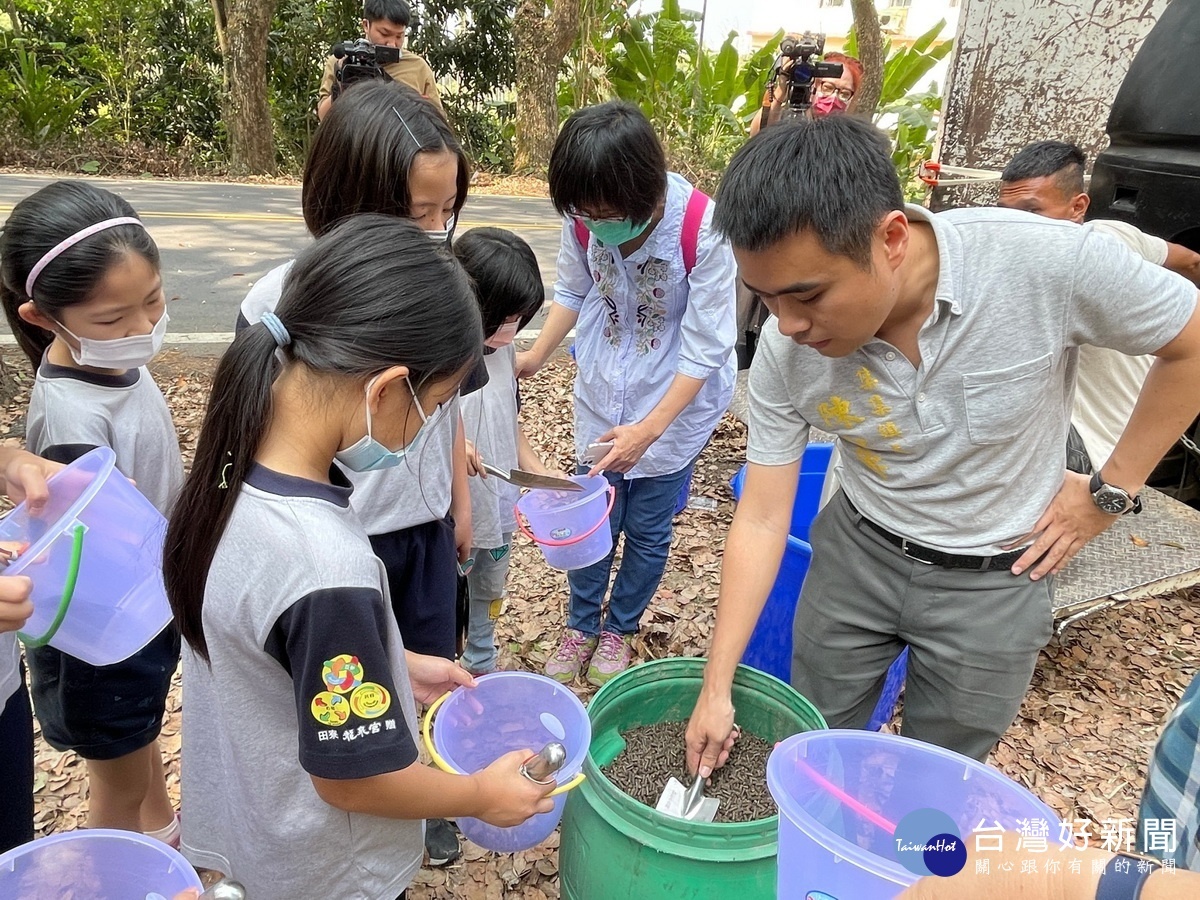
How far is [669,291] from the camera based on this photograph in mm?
2465

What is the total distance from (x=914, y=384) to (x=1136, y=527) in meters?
2.26

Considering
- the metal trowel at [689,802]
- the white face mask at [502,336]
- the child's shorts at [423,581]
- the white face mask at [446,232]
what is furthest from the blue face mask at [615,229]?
the metal trowel at [689,802]

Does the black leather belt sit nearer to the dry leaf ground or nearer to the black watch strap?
the black watch strap

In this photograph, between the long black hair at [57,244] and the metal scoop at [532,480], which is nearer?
the long black hair at [57,244]

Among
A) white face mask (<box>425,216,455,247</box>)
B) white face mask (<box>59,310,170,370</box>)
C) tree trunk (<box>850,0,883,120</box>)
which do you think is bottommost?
white face mask (<box>59,310,170,370</box>)

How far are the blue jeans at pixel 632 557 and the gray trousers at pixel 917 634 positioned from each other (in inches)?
32.2

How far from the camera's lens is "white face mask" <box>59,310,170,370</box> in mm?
1681

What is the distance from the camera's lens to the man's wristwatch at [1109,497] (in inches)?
63.4

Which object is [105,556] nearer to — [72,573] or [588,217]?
[72,573]

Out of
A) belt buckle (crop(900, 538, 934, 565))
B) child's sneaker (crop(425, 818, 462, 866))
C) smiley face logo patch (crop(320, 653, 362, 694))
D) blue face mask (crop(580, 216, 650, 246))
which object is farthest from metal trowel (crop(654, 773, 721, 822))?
blue face mask (crop(580, 216, 650, 246))

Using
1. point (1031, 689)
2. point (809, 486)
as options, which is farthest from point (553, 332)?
point (1031, 689)

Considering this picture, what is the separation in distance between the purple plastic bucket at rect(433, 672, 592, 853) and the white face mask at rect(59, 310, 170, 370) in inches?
40.0

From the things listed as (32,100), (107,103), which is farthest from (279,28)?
(32,100)

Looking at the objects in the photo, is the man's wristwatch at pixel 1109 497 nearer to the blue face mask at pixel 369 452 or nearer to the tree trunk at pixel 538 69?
the blue face mask at pixel 369 452
